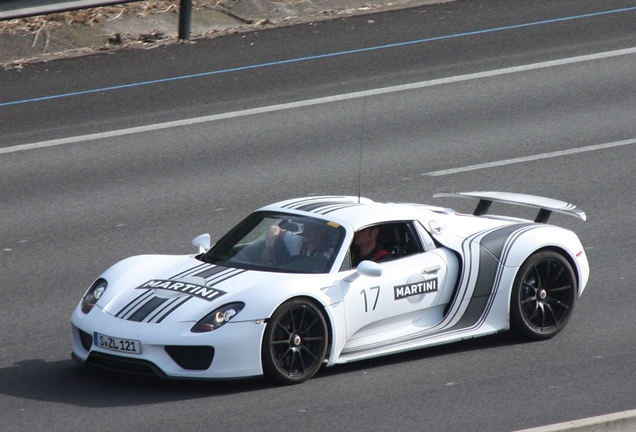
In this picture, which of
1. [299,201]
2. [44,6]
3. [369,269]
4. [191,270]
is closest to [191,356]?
[191,270]

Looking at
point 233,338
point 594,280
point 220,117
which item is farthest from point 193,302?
point 220,117

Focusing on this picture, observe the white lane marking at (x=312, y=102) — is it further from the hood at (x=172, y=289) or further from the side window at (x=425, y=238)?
the hood at (x=172, y=289)

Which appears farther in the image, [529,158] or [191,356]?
[529,158]

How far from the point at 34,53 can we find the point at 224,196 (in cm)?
598

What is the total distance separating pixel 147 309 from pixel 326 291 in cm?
130

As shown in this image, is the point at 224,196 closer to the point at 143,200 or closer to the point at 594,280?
the point at 143,200

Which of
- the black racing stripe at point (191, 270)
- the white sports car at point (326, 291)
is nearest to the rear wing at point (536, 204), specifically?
the white sports car at point (326, 291)

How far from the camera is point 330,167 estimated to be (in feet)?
43.7

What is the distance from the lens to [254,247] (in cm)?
870

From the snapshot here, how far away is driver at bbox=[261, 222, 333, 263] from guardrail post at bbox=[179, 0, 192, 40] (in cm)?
940

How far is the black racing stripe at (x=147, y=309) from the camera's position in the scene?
26.0 feet

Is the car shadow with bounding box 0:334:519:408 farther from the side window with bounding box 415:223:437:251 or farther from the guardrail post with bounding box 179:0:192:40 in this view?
the guardrail post with bounding box 179:0:192:40

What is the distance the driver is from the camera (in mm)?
8516

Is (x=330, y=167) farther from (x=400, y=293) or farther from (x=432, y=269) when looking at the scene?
(x=400, y=293)
